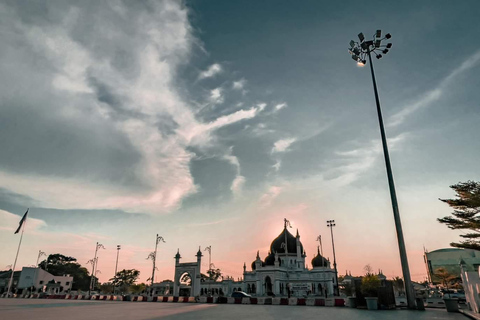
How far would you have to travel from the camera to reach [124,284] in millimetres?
104438

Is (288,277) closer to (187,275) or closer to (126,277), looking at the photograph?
(187,275)

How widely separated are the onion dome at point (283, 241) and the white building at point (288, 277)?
3.04ft

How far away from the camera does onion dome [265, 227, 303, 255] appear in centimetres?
8244

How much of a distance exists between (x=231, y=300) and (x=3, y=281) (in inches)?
3158

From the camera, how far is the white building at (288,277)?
7250 centimetres

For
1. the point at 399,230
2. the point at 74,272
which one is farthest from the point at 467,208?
the point at 74,272

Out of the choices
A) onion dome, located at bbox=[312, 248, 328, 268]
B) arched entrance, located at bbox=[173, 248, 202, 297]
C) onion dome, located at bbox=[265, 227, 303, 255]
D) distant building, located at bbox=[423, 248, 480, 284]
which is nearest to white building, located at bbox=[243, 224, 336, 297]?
onion dome, located at bbox=[312, 248, 328, 268]

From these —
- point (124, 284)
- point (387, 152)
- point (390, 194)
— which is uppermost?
point (387, 152)

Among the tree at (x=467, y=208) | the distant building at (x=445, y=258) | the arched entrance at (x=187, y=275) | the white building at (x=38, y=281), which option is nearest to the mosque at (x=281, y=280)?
the arched entrance at (x=187, y=275)

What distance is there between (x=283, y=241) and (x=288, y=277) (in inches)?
419

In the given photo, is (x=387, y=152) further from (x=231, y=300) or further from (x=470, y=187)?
(x=231, y=300)

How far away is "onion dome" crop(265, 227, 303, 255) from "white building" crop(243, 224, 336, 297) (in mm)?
925

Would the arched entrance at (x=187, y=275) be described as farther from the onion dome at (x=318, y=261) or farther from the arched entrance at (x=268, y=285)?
the onion dome at (x=318, y=261)

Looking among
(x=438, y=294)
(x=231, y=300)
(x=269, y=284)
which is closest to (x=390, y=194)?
(x=231, y=300)
